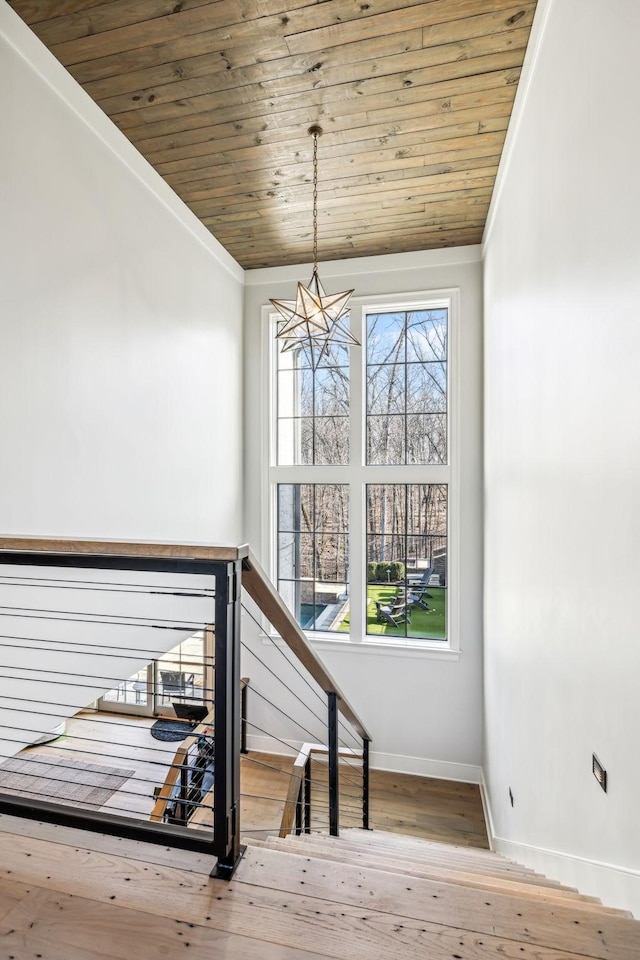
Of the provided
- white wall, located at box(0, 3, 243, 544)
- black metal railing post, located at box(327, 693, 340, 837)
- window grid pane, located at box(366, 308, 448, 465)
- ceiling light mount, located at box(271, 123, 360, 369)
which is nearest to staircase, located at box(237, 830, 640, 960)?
black metal railing post, located at box(327, 693, 340, 837)

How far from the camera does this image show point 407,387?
4.60 metres

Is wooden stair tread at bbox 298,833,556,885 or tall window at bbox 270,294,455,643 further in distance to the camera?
tall window at bbox 270,294,455,643

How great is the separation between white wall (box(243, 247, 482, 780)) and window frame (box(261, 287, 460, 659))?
2.5 inches

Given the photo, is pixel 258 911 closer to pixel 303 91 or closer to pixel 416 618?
pixel 303 91

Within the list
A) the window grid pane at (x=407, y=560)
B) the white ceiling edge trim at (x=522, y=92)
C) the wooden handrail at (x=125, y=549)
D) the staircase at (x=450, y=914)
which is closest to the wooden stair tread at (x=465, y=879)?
the staircase at (x=450, y=914)

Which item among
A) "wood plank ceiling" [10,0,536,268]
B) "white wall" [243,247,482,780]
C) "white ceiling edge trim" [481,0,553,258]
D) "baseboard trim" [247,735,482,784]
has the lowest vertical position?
"baseboard trim" [247,735,482,784]

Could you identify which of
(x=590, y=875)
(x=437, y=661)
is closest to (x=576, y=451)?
(x=590, y=875)

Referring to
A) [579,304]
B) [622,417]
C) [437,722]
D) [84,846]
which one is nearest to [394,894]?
[84,846]

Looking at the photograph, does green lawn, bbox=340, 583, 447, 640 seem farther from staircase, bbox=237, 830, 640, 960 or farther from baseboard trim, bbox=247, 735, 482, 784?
staircase, bbox=237, 830, 640, 960

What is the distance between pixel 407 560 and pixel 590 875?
3221 mm

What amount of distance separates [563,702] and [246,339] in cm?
410

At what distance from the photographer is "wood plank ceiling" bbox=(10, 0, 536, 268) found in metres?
2.14

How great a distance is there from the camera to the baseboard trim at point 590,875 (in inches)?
43.9

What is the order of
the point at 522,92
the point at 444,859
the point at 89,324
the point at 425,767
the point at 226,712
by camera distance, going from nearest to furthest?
the point at 226,712
the point at 444,859
the point at 522,92
the point at 89,324
the point at 425,767
